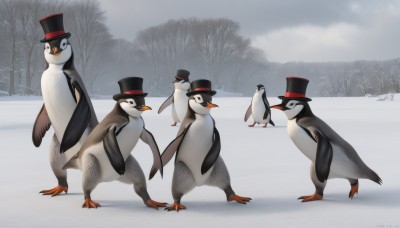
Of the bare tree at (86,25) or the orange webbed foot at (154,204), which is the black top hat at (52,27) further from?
the bare tree at (86,25)

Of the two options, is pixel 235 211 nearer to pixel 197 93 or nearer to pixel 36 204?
pixel 197 93

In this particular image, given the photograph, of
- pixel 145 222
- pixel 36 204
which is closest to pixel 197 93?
pixel 145 222

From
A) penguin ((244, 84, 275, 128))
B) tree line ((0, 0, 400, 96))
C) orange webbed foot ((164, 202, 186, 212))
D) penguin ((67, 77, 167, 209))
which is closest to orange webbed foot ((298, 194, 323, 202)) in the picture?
orange webbed foot ((164, 202, 186, 212))

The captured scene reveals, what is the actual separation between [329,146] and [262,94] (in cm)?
629

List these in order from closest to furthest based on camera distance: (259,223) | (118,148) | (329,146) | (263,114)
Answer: (259,223)
(118,148)
(329,146)
(263,114)

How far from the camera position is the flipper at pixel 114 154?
9.51ft

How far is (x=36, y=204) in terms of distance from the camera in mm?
3236

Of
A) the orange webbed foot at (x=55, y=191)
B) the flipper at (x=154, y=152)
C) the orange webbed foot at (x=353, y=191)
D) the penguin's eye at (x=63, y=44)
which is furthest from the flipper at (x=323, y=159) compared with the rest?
the penguin's eye at (x=63, y=44)

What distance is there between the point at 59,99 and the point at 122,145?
2.53ft

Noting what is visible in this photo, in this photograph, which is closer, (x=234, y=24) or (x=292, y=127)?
(x=292, y=127)

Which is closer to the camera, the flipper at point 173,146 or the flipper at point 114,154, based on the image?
the flipper at point 114,154

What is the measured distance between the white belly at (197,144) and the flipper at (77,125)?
0.75m

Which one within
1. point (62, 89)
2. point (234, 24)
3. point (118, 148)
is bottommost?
point (118, 148)

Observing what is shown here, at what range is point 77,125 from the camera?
3.31 m
